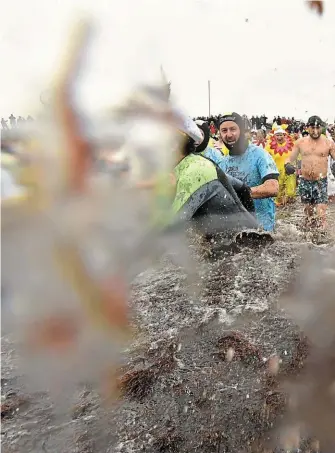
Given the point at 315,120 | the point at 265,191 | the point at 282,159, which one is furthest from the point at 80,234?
the point at 282,159

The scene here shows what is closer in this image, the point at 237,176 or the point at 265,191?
the point at 265,191

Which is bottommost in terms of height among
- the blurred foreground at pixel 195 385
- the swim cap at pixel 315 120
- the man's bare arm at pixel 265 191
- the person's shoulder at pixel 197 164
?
the blurred foreground at pixel 195 385

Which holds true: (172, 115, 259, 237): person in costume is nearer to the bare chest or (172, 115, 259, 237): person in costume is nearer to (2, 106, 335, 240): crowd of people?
(2, 106, 335, 240): crowd of people

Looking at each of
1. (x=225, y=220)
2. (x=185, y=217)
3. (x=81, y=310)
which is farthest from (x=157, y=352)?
(x=225, y=220)

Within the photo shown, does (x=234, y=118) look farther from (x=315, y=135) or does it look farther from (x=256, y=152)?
(x=315, y=135)

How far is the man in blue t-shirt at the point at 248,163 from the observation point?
4.40 metres

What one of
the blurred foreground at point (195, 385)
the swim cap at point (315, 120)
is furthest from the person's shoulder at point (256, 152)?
the swim cap at point (315, 120)

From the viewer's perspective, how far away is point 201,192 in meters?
2.98

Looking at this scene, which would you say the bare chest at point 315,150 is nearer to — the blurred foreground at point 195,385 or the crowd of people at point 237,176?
the crowd of people at point 237,176

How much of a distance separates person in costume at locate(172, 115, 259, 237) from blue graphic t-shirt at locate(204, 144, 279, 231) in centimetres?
114

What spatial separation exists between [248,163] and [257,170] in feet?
0.39

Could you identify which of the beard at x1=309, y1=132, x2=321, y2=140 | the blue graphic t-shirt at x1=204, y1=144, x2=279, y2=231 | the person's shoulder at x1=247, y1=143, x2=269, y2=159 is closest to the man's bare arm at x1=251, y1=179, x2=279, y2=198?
the blue graphic t-shirt at x1=204, y1=144, x2=279, y2=231

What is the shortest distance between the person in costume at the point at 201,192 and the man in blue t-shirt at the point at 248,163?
1.13m

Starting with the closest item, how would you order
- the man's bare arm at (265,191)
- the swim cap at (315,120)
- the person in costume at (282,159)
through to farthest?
the man's bare arm at (265,191) < the swim cap at (315,120) < the person in costume at (282,159)
